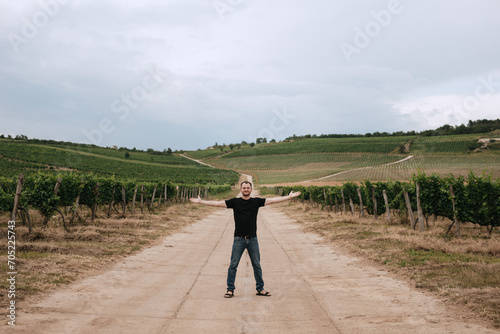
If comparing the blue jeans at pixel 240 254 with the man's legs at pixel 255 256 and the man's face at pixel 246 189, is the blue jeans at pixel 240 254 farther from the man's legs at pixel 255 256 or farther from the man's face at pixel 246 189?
the man's face at pixel 246 189

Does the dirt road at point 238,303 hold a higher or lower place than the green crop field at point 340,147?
lower

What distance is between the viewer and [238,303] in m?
6.26

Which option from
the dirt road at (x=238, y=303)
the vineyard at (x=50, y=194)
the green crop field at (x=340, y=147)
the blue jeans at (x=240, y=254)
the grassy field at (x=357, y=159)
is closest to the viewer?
the dirt road at (x=238, y=303)

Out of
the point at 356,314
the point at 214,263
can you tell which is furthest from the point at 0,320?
the point at 214,263

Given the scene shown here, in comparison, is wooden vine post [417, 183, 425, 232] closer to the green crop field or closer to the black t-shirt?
the black t-shirt

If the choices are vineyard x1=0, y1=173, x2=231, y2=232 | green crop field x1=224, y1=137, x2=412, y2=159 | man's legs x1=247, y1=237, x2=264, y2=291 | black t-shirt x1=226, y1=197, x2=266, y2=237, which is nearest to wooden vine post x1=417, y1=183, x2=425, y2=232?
man's legs x1=247, y1=237, x2=264, y2=291

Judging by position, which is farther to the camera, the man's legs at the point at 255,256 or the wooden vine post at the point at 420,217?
the wooden vine post at the point at 420,217

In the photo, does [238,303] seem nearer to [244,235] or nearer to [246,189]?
[244,235]

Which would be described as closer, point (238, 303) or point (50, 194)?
point (238, 303)

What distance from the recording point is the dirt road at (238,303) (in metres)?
4.95

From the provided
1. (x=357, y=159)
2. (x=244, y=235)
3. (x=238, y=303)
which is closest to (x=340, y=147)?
(x=357, y=159)

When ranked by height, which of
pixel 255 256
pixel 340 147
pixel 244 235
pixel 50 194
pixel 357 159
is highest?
pixel 340 147

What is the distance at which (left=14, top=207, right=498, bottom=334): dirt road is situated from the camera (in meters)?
4.95

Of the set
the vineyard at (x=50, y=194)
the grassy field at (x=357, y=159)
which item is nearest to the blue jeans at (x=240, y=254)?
the vineyard at (x=50, y=194)
